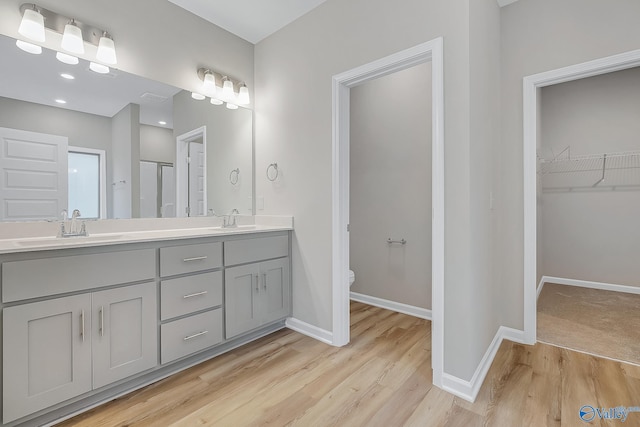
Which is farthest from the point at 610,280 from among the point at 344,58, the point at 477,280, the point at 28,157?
the point at 28,157

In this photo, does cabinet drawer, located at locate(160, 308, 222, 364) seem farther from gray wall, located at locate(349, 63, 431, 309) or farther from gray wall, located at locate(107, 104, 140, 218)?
gray wall, located at locate(349, 63, 431, 309)

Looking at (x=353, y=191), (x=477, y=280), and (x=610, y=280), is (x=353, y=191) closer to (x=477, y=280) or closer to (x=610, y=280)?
(x=477, y=280)

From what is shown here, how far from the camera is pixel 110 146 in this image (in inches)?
81.9

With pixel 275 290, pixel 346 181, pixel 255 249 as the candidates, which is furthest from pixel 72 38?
pixel 275 290

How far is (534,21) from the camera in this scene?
218 cm

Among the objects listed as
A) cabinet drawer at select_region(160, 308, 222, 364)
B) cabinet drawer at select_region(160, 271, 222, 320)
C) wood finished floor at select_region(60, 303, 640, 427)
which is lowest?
wood finished floor at select_region(60, 303, 640, 427)

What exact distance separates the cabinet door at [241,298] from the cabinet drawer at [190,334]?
8 cm

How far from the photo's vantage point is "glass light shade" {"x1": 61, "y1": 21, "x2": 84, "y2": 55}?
177 cm

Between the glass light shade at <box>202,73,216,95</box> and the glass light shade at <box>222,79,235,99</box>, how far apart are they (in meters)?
0.09

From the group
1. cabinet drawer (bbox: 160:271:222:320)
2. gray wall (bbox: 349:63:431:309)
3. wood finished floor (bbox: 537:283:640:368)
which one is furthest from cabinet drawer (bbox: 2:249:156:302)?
wood finished floor (bbox: 537:283:640:368)

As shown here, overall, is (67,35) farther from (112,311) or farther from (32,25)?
(112,311)

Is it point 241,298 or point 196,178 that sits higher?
point 196,178

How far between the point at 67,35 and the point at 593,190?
5.31 metres

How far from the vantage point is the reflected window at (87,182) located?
6.19ft
